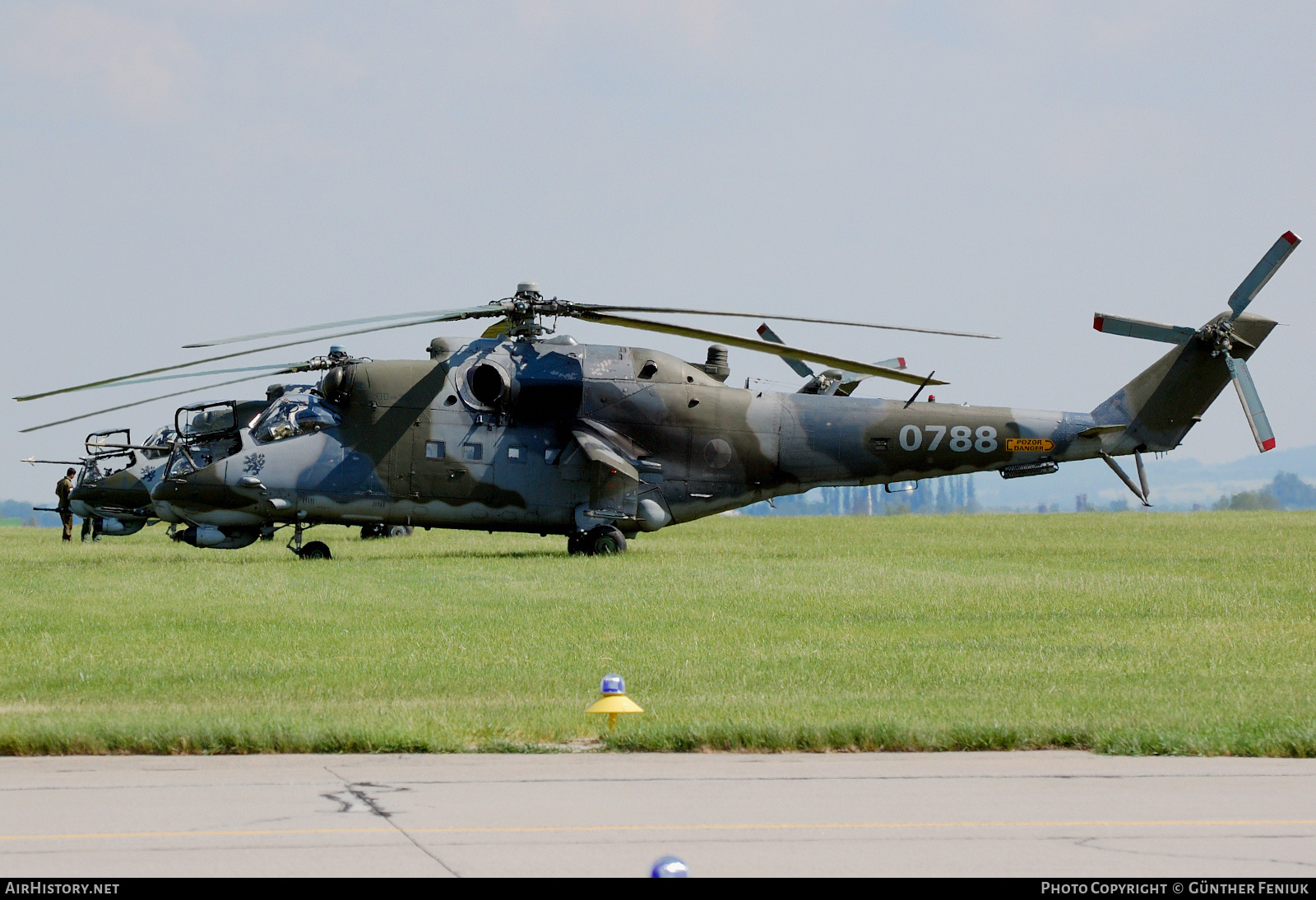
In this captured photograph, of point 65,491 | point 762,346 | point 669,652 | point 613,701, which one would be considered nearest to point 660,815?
point 613,701

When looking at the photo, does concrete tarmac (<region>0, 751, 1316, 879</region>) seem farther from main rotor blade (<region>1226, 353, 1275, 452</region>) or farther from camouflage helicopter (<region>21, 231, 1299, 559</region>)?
main rotor blade (<region>1226, 353, 1275, 452</region>)

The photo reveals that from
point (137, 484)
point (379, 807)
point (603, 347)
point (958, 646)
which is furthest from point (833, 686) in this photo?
point (137, 484)

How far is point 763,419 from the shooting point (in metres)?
30.1

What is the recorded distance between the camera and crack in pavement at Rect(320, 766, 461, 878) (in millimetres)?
7645

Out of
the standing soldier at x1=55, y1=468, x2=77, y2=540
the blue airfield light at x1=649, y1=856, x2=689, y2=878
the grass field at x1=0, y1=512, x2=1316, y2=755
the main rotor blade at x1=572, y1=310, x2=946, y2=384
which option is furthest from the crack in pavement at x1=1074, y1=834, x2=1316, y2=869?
the standing soldier at x1=55, y1=468, x2=77, y2=540

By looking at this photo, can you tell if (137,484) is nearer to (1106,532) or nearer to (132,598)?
(132,598)

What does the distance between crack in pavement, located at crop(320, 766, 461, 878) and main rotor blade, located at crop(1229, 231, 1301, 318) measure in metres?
24.4

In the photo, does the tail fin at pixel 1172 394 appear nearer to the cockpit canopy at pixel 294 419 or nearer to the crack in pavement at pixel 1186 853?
the cockpit canopy at pixel 294 419

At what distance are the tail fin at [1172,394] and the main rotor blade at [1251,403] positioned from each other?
0.63 ft

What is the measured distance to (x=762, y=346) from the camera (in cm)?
2567

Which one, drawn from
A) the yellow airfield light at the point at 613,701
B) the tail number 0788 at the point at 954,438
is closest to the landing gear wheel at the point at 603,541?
the tail number 0788 at the point at 954,438

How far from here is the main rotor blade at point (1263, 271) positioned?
1148 inches

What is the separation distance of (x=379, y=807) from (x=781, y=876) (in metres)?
2.67

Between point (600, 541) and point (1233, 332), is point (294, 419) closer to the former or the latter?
point (600, 541)
